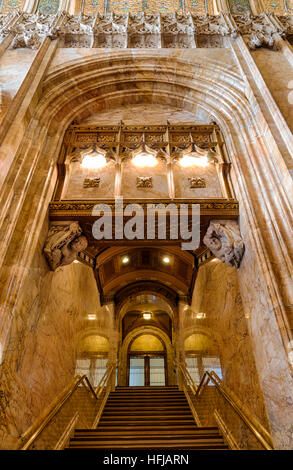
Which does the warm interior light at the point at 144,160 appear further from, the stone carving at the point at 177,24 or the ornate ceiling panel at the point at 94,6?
the ornate ceiling panel at the point at 94,6

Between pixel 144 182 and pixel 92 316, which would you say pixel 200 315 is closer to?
pixel 92 316

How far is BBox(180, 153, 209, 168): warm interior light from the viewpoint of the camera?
5.67 m

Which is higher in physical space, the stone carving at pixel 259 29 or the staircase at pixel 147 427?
the stone carving at pixel 259 29

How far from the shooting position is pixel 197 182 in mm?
5324

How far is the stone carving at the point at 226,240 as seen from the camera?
4.44m

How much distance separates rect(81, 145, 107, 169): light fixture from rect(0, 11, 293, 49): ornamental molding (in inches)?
120

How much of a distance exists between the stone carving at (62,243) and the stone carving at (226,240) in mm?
1931

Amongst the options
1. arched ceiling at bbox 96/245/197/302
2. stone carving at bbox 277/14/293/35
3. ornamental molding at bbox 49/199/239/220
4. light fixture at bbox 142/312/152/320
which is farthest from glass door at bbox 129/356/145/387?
stone carving at bbox 277/14/293/35

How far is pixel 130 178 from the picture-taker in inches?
213

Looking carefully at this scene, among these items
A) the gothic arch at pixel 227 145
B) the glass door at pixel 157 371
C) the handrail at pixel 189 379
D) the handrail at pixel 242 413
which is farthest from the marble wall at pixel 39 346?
the glass door at pixel 157 371
